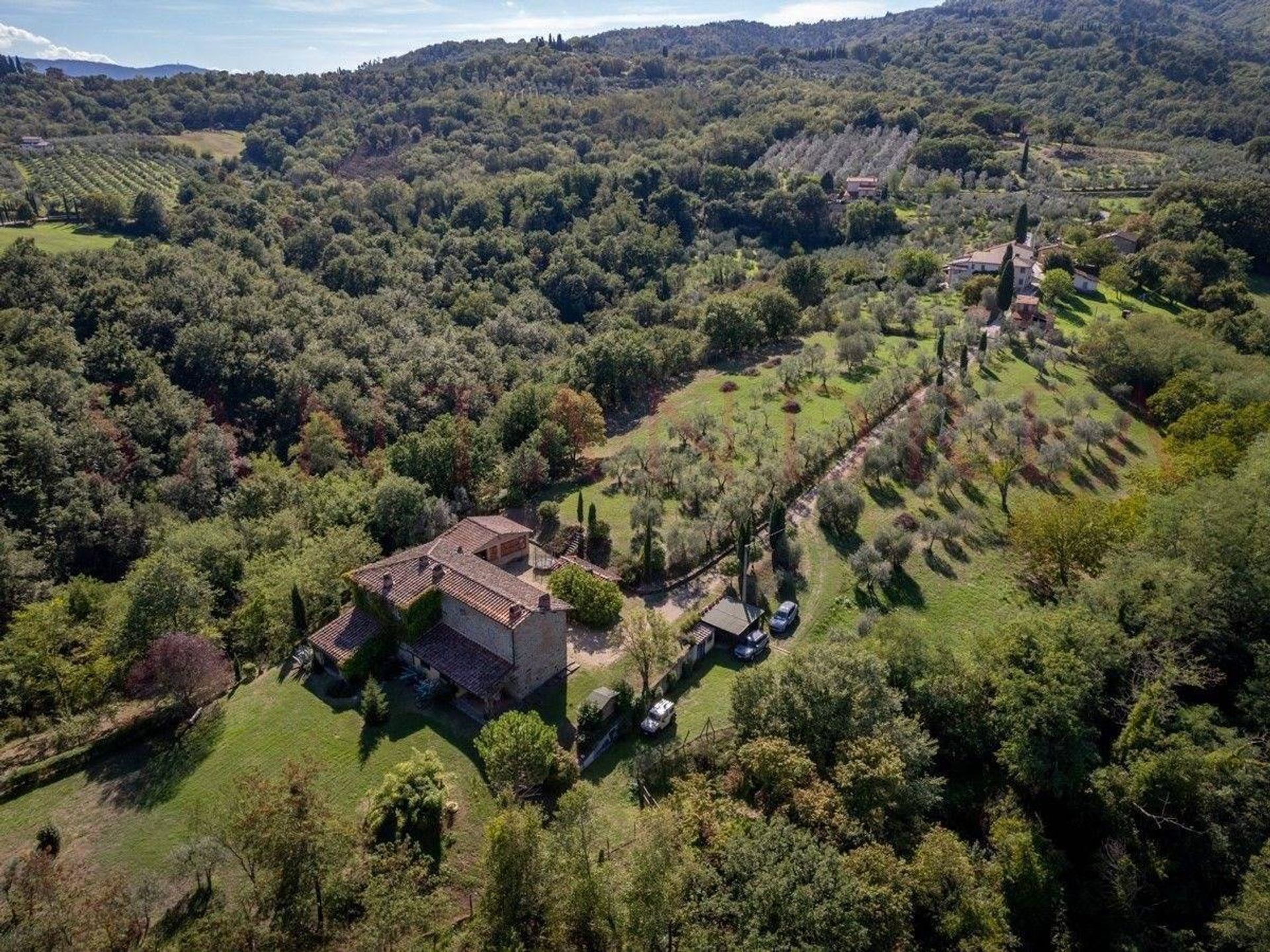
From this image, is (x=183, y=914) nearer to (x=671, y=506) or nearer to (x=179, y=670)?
(x=179, y=670)

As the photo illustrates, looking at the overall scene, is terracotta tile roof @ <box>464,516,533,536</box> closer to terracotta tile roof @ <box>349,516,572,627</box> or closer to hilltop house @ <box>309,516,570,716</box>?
terracotta tile roof @ <box>349,516,572,627</box>

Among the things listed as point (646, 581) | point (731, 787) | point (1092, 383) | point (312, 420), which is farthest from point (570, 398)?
point (1092, 383)

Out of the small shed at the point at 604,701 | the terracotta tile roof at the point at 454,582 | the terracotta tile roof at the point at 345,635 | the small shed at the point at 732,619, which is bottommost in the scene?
the small shed at the point at 732,619

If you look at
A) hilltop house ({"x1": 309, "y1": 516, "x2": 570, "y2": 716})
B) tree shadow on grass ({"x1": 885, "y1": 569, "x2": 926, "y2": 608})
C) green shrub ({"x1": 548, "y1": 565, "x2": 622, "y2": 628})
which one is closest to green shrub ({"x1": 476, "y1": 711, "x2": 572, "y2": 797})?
hilltop house ({"x1": 309, "y1": 516, "x2": 570, "y2": 716})

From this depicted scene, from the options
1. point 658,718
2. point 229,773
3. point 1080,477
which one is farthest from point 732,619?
point 1080,477

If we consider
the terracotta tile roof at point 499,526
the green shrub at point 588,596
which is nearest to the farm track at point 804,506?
the green shrub at point 588,596

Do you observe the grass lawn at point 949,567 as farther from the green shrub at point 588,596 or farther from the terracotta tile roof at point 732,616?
the green shrub at point 588,596

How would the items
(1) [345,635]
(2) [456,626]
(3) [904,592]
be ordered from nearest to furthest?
(2) [456,626] → (1) [345,635] → (3) [904,592]
